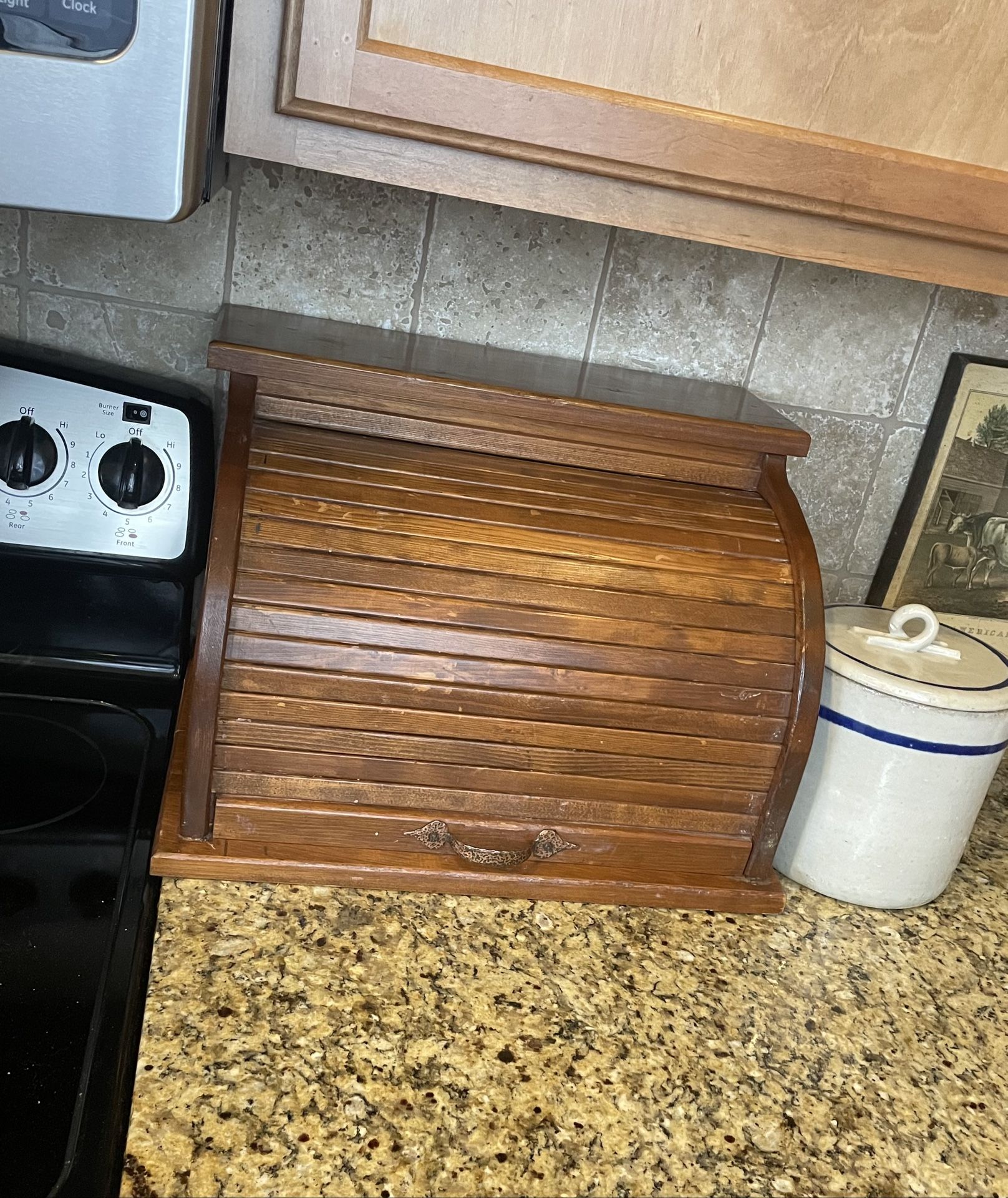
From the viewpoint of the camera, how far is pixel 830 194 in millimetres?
829

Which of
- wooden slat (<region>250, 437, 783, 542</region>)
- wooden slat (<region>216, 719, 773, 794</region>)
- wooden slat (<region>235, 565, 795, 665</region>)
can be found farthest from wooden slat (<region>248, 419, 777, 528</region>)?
wooden slat (<region>216, 719, 773, 794</region>)

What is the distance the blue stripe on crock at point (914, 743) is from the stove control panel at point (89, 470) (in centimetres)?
69

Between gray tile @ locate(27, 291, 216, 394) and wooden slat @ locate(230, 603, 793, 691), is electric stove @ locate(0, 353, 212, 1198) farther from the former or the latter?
wooden slat @ locate(230, 603, 793, 691)

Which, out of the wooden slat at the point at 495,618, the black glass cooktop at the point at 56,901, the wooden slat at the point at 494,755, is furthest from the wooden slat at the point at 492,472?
the black glass cooktop at the point at 56,901

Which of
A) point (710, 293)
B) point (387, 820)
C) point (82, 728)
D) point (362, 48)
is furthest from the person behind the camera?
point (710, 293)

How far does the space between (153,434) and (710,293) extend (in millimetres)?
647

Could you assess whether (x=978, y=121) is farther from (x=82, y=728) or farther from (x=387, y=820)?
(x=82, y=728)

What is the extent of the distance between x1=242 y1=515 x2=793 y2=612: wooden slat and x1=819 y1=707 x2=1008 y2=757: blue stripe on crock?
0.13 metres

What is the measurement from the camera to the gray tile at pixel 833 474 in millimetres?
1269

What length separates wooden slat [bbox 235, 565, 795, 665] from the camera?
840 mm

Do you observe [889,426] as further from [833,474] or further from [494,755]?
[494,755]

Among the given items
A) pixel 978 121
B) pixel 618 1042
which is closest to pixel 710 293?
pixel 978 121

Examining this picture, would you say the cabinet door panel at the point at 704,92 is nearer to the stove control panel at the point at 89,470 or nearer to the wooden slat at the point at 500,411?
the wooden slat at the point at 500,411

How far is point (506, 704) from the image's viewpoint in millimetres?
875
